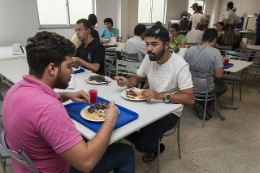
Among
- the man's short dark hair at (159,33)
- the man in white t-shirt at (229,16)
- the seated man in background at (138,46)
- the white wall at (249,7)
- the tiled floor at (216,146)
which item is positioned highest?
the white wall at (249,7)

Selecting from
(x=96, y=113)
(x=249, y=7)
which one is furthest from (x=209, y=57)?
(x=249, y=7)

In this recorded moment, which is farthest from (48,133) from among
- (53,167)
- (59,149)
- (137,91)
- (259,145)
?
(259,145)

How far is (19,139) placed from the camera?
804 mm

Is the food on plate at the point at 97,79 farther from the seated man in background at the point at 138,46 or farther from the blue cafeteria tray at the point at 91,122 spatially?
the seated man in background at the point at 138,46

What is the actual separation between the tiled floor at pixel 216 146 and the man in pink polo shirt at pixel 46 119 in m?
1.17

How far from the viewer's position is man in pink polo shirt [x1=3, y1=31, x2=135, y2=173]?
0.75 m

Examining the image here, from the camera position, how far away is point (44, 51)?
2.75 feet

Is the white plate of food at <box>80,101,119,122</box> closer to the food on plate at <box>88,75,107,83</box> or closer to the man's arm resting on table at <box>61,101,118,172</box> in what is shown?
the man's arm resting on table at <box>61,101,118,172</box>

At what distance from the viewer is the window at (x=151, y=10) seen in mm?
7394

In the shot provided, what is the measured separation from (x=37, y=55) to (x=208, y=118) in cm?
265

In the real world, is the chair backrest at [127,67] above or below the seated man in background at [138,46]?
below

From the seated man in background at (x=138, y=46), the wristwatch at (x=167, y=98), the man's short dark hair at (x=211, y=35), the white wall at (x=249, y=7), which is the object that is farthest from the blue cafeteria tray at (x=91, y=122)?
the white wall at (x=249, y=7)

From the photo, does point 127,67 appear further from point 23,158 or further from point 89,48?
point 23,158

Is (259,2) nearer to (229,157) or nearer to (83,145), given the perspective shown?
(229,157)
